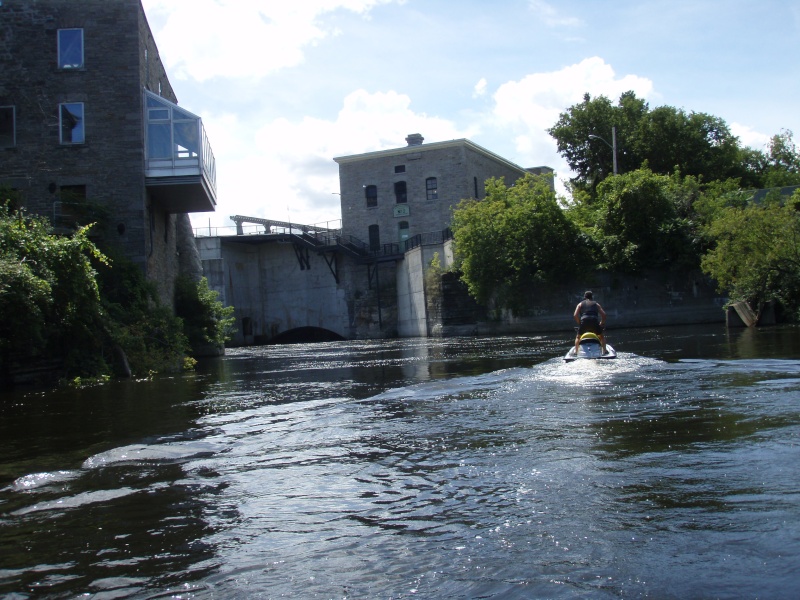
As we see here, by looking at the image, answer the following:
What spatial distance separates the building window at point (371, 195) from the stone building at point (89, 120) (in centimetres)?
3212

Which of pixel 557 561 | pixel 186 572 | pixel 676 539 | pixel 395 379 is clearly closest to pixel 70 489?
pixel 186 572

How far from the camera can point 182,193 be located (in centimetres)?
2833

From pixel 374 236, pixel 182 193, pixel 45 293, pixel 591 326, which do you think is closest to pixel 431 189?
pixel 374 236

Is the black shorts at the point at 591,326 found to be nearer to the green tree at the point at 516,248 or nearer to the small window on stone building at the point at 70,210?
the small window on stone building at the point at 70,210

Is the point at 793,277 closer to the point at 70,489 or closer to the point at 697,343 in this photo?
the point at 697,343

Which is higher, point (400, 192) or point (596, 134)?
point (596, 134)

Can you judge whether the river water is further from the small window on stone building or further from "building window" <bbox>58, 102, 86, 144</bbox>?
"building window" <bbox>58, 102, 86, 144</bbox>

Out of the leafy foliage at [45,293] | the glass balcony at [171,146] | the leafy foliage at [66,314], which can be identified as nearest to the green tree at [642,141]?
the glass balcony at [171,146]

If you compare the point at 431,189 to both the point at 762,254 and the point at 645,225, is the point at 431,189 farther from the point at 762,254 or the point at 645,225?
the point at 762,254

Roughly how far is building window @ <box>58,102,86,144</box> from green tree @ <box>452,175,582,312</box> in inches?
866

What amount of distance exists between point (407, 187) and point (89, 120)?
33.6 metres

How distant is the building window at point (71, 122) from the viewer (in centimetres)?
2644

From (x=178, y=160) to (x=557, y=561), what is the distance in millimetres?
25138

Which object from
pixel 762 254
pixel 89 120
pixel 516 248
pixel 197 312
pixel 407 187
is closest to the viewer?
pixel 89 120
